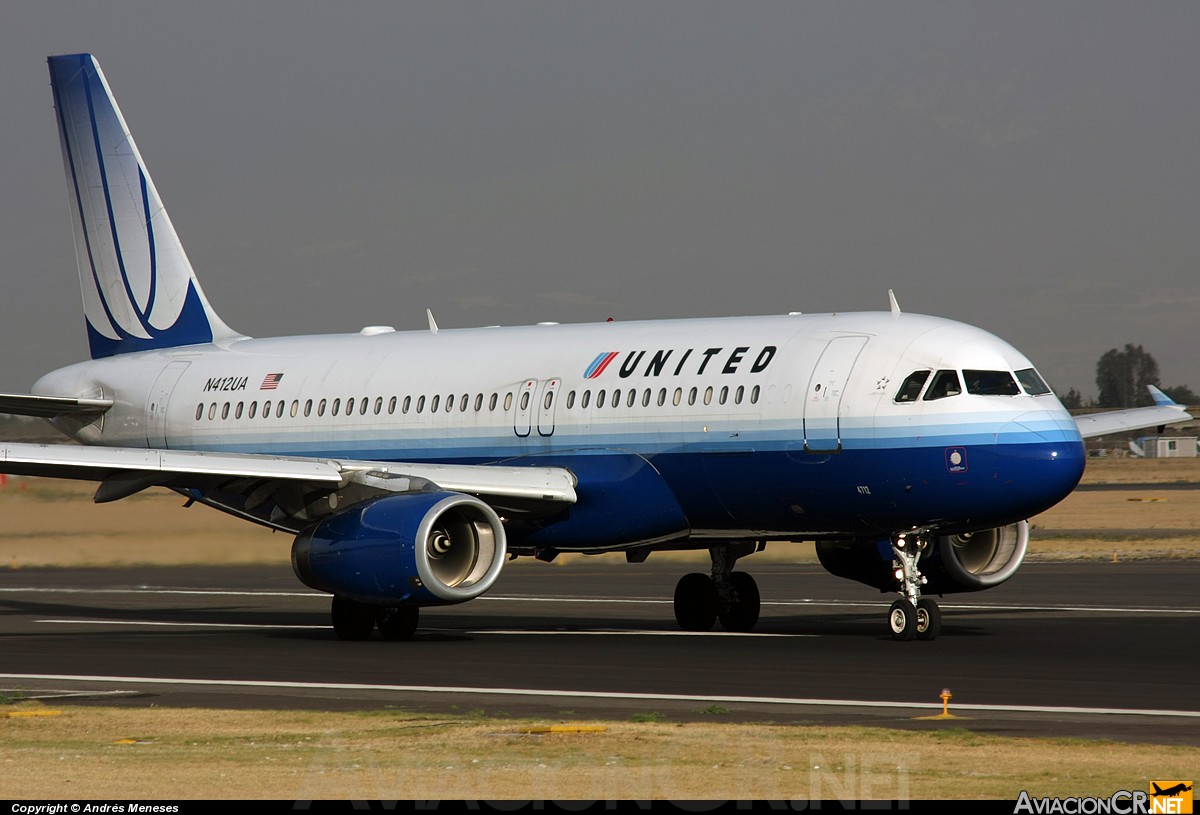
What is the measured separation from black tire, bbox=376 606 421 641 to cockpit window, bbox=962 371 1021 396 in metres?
8.61

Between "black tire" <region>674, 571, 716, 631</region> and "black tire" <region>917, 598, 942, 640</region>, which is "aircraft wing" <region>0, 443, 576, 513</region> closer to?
"black tire" <region>674, 571, 716, 631</region>

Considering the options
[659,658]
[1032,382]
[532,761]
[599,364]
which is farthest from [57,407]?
[532,761]

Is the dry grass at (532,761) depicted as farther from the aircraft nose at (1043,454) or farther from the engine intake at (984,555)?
the engine intake at (984,555)

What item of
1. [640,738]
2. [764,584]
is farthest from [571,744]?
[764,584]

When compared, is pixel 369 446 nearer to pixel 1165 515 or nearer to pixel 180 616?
pixel 180 616

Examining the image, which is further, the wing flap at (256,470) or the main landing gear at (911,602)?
the wing flap at (256,470)

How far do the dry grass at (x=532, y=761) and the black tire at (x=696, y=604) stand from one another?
478 inches

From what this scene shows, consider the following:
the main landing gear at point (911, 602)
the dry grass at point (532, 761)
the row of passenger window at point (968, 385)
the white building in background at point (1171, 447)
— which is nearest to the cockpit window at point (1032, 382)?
the row of passenger window at point (968, 385)

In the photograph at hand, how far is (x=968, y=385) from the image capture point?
2448 cm

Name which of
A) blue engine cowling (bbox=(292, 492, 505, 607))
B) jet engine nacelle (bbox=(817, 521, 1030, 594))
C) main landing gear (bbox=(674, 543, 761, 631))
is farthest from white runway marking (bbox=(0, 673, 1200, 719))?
main landing gear (bbox=(674, 543, 761, 631))

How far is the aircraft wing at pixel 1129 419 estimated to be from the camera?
3030cm

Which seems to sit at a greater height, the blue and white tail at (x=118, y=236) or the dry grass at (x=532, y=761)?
the blue and white tail at (x=118, y=236)

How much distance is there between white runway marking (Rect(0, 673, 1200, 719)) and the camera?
16656mm

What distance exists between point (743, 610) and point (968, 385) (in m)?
5.80
